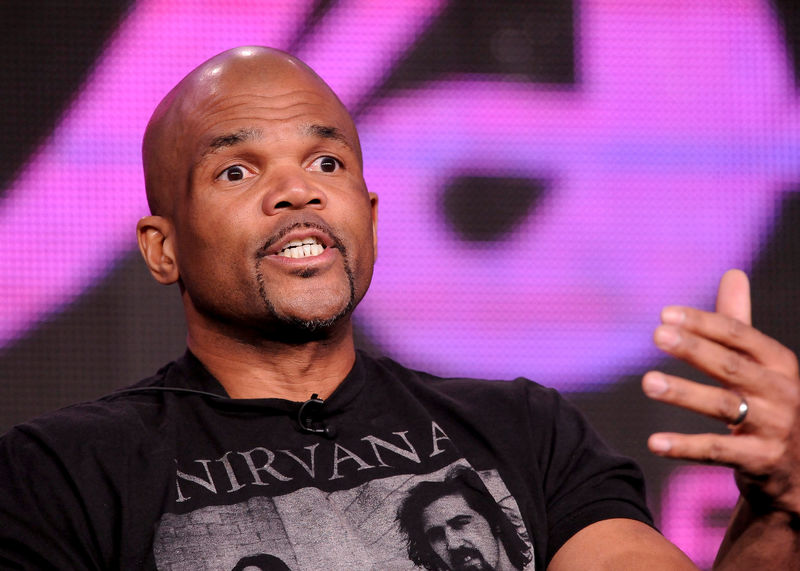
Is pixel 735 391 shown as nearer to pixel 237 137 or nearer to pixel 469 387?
pixel 469 387

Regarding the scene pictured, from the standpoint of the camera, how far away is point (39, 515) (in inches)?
54.4

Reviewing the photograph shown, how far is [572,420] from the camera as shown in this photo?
1.71 meters

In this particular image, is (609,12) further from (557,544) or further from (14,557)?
(14,557)

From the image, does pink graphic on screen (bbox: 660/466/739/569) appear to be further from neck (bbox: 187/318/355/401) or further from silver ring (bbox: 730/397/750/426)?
silver ring (bbox: 730/397/750/426)

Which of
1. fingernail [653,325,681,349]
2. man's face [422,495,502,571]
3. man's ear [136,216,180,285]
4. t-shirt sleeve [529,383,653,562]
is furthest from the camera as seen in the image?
man's ear [136,216,180,285]

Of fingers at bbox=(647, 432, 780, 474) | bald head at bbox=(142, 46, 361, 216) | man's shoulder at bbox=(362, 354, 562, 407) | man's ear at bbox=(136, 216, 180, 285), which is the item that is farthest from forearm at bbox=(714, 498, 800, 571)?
man's ear at bbox=(136, 216, 180, 285)

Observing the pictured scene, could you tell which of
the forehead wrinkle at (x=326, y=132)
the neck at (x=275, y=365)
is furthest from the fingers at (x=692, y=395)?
the forehead wrinkle at (x=326, y=132)

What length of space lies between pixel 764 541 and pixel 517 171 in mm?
1452

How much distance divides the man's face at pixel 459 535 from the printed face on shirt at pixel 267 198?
349mm

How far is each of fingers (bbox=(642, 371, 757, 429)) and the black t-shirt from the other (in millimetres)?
481

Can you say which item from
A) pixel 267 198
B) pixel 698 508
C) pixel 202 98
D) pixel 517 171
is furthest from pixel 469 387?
pixel 698 508

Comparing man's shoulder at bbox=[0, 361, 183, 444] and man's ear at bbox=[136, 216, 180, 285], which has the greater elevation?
man's ear at bbox=[136, 216, 180, 285]

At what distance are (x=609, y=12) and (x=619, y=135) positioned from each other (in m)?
0.33

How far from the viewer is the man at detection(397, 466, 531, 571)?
1.46 m
